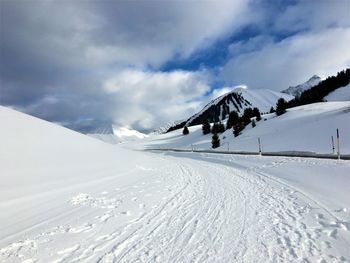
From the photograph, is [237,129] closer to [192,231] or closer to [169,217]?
[169,217]

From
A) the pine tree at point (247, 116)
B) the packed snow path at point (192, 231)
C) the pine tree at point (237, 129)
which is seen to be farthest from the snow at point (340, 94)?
the packed snow path at point (192, 231)

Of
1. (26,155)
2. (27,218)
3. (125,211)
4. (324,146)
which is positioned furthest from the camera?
(324,146)

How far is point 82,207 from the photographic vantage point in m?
8.93

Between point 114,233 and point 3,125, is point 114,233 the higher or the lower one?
the lower one

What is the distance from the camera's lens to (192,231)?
6.23 m

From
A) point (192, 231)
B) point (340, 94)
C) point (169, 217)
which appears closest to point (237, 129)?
point (169, 217)

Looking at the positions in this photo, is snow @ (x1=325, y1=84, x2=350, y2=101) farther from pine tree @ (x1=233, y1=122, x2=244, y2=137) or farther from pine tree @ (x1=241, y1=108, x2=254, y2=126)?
pine tree @ (x1=233, y1=122, x2=244, y2=137)

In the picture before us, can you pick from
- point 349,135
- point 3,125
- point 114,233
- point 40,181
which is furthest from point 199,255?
point 349,135

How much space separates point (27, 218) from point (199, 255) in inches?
196

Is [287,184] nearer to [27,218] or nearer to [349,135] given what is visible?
[27,218]

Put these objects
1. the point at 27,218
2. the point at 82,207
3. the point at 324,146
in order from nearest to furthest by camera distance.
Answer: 1. the point at 27,218
2. the point at 82,207
3. the point at 324,146

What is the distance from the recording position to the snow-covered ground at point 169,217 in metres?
5.12

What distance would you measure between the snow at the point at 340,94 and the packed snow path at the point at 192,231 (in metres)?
139

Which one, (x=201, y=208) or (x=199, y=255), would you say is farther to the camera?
(x=201, y=208)
